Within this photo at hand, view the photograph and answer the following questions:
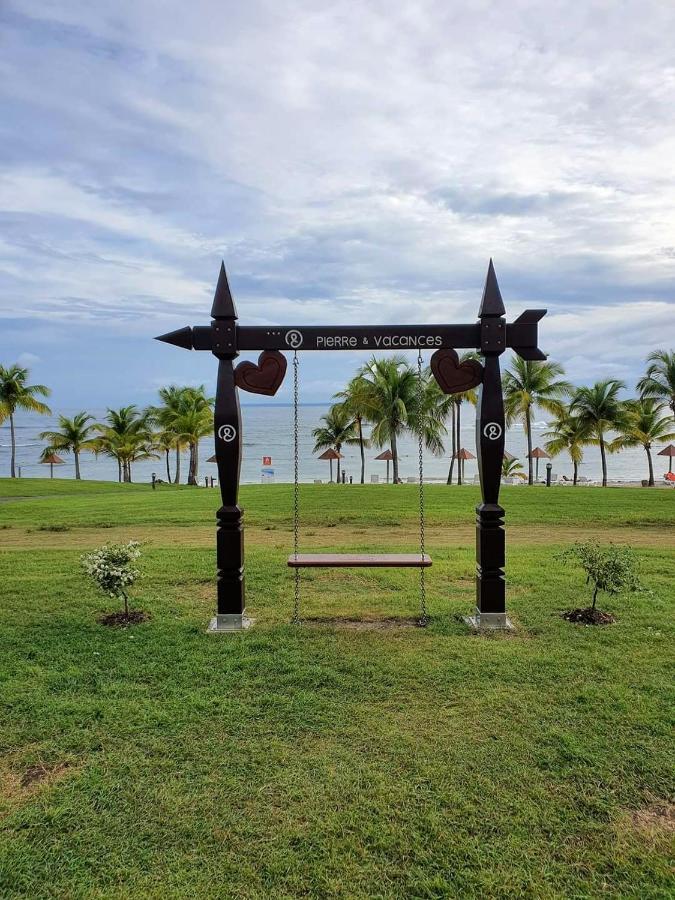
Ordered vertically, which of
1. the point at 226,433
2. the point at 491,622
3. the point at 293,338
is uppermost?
the point at 293,338

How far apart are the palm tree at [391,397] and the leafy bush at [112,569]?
22.9m

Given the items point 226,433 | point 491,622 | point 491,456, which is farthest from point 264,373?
point 491,622

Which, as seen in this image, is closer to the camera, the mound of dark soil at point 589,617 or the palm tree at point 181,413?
the mound of dark soil at point 589,617

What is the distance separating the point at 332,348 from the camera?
6801 millimetres

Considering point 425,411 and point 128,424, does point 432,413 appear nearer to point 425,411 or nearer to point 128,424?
point 425,411

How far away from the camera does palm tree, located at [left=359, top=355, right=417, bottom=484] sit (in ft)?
96.2

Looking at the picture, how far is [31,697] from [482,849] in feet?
12.5

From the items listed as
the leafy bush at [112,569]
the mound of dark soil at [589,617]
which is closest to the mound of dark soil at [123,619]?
the leafy bush at [112,569]

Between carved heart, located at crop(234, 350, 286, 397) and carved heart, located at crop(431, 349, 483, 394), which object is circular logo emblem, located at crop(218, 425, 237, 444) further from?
carved heart, located at crop(431, 349, 483, 394)

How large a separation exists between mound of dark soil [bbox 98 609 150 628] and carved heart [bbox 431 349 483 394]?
4.54 m

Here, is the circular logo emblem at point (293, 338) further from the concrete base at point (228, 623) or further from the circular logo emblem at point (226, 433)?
the concrete base at point (228, 623)

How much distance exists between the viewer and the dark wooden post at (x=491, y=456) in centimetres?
673

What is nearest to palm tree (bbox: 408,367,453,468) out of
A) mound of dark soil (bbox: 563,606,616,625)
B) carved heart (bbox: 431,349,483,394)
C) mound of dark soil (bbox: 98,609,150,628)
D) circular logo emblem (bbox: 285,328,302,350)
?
carved heart (bbox: 431,349,483,394)

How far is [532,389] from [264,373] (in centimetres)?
2952
